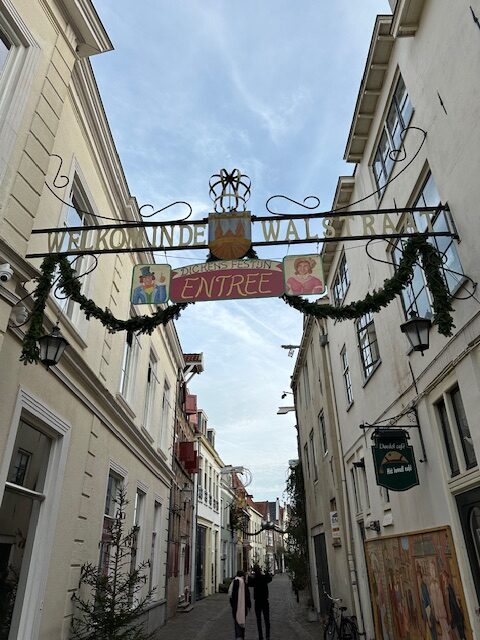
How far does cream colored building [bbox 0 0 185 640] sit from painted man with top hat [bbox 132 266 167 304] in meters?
0.51

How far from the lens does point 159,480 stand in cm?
1446

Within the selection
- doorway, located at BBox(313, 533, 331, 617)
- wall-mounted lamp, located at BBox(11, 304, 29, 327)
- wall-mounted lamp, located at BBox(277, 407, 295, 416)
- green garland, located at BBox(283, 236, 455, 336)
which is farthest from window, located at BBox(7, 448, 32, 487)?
wall-mounted lamp, located at BBox(277, 407, 295, 416)

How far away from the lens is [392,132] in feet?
27.8

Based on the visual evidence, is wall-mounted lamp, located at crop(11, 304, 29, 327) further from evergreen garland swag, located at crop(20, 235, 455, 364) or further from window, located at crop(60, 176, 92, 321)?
window, located at crop(60, 176, 92, 321)

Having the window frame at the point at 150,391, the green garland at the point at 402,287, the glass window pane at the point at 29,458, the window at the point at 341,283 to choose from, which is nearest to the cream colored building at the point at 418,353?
the green garland at the point at 402,287

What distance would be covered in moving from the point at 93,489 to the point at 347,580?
717 centimetres

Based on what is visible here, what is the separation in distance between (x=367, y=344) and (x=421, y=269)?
11.7ft

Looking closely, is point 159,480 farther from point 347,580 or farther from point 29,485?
point 29,485

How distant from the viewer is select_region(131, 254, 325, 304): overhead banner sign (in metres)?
5.58

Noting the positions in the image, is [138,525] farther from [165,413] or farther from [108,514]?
[165,413]

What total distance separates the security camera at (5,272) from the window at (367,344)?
6.56m

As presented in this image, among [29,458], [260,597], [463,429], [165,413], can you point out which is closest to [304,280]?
[463,429]

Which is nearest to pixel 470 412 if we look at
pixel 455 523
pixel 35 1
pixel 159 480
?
pixel 455 523

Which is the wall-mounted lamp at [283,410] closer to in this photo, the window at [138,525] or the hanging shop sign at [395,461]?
the window at [138,525]
